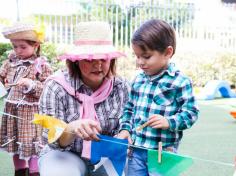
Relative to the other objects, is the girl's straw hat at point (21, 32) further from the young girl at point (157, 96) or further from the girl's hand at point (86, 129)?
the girl's hand at point (86, 129)

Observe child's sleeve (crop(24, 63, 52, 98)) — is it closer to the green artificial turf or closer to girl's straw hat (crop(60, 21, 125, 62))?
the green artificial turf

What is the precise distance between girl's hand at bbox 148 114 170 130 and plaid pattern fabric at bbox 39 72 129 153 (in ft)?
1.30

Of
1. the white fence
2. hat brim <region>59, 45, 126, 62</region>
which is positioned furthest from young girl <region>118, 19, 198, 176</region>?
the white fence

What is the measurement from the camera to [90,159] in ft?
8.79

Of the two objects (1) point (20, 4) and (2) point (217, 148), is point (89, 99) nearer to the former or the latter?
(2) point (217, 148)

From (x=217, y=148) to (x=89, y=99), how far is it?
3.08m

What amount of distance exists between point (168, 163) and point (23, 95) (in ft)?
5.85

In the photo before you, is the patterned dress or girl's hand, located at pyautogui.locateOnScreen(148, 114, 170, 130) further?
the patterned dress

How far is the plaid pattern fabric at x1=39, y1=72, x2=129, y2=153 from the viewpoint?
8.77 ft

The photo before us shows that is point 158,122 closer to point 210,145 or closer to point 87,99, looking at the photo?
point 87,99

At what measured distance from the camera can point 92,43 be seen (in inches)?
106

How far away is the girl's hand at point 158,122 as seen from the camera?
2400 mm

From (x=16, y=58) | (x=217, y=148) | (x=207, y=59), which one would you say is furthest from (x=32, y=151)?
(x=207, y=59)

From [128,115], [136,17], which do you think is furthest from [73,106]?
[136,17]
